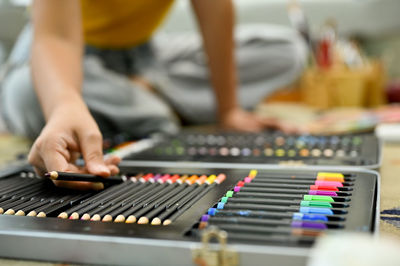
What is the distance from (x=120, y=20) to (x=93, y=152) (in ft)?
2.43

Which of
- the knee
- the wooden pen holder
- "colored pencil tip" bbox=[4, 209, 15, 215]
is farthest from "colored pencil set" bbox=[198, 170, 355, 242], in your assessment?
the wooden pen holder

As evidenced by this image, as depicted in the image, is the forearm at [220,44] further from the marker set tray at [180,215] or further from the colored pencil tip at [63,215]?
the colored pencil tip at [63,215]

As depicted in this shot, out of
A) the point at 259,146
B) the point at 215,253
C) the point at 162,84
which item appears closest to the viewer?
the point at 215,253

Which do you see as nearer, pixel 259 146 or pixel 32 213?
pixel 32 213

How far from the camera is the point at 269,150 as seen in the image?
31.9 inches

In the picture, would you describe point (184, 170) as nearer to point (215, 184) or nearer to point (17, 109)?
point (215, 184)

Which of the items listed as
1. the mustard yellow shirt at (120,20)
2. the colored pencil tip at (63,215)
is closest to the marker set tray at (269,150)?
the colored pencil tip at (63,215)

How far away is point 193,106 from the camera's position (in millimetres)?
1516

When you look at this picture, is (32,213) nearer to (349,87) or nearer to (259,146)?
(259,146)

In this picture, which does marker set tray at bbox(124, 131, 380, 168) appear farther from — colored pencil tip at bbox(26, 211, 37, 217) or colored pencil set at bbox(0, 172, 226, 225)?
colored pencil tip at bbox(26, 211, 37, 217)

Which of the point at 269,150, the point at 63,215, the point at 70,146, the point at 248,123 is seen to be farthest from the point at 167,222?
the point at 248,123

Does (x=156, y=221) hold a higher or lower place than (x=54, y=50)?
lower

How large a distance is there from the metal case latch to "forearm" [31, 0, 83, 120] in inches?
15.8

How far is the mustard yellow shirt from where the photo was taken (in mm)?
1188
